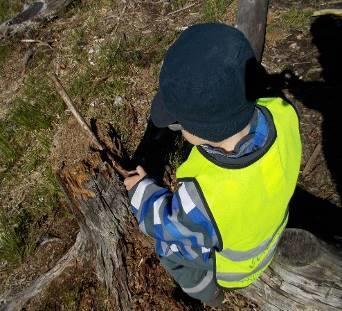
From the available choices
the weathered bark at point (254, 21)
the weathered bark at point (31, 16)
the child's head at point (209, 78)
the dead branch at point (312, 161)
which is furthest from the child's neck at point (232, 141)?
the weathered bark at point (31, 16)

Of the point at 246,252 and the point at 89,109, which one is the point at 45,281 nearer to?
the point at 246,252

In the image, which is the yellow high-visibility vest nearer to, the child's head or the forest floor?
the child's head

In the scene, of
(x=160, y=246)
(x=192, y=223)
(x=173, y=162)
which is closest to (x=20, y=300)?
(x=160, y=246)

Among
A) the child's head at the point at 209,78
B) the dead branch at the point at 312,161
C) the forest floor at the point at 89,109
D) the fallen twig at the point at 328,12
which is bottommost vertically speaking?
the dead branch at the point at 312,161

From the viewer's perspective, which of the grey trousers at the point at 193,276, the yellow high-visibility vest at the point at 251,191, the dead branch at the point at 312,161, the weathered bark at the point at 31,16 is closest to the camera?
the yellow high-visibility vest at the point at 251,191

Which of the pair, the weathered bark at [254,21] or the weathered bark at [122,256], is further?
the weathered bark at [254,21]

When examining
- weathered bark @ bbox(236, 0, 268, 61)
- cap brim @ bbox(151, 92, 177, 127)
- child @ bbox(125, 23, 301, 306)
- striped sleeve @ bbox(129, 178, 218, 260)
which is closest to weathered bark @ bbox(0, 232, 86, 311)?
child @ bbox(125, 23, 301, 306)

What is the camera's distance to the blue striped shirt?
2.34 m

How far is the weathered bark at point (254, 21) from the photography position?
506 centimetres

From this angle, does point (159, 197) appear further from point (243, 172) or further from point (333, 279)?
point (333, 279)

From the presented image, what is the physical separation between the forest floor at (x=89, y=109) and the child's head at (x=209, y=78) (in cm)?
117

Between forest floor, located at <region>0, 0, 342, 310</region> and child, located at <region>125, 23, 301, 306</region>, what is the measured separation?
0.75 m

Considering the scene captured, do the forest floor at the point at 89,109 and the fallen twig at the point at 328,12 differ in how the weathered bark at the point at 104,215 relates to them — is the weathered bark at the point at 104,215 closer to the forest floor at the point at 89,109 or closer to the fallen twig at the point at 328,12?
the forest floor at the point at 89,109

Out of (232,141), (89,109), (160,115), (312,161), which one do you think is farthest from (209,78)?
(89,109)
